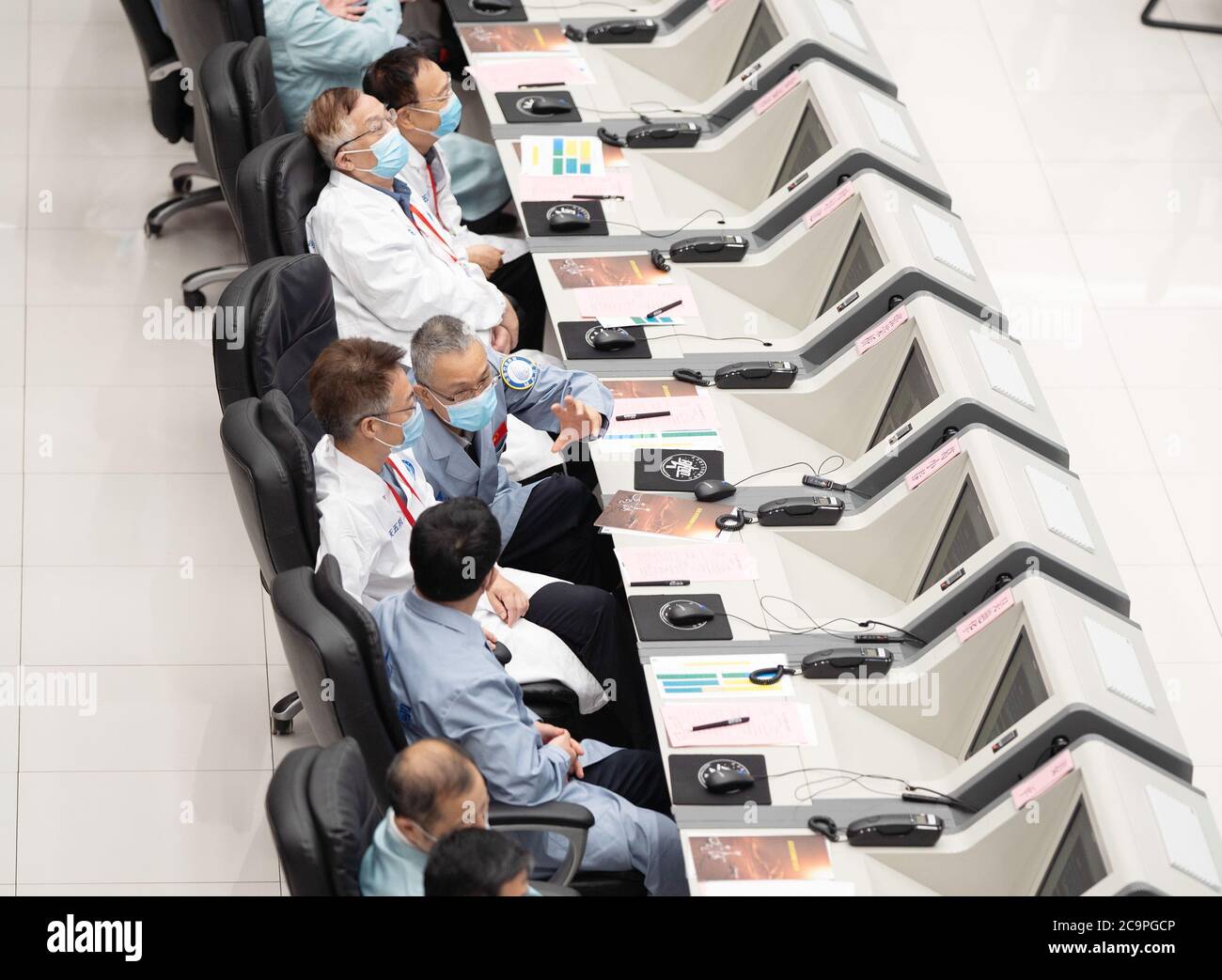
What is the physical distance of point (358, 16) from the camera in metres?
5.35

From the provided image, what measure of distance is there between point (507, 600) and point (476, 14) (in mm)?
2767

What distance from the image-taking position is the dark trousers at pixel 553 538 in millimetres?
4258

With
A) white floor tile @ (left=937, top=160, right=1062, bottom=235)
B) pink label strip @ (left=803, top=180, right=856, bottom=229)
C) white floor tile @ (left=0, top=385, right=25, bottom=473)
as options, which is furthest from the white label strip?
white floor tile @ (left=0, top=385, right=25, bottom=473)

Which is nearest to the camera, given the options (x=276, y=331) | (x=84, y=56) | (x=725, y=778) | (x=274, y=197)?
(x=725, y=778)

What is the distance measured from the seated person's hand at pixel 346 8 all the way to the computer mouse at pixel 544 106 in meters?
0.63

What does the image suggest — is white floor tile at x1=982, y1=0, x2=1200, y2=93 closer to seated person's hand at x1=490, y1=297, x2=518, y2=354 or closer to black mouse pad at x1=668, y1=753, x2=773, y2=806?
seated person's hand at x1=490, y1=297, x2=518, y2=354

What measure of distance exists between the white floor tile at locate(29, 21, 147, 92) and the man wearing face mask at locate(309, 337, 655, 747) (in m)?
3.28

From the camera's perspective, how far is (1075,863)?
3104 millimetres

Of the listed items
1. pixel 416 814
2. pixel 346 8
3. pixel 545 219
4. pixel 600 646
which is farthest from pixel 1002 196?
pixel 416 814

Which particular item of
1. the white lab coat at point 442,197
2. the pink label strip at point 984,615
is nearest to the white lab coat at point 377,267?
the white lab coat at point 442,197

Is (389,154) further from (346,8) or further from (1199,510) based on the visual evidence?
(1199,510)

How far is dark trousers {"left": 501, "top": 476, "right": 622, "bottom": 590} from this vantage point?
426 cm

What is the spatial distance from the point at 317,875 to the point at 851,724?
1.34 metres
